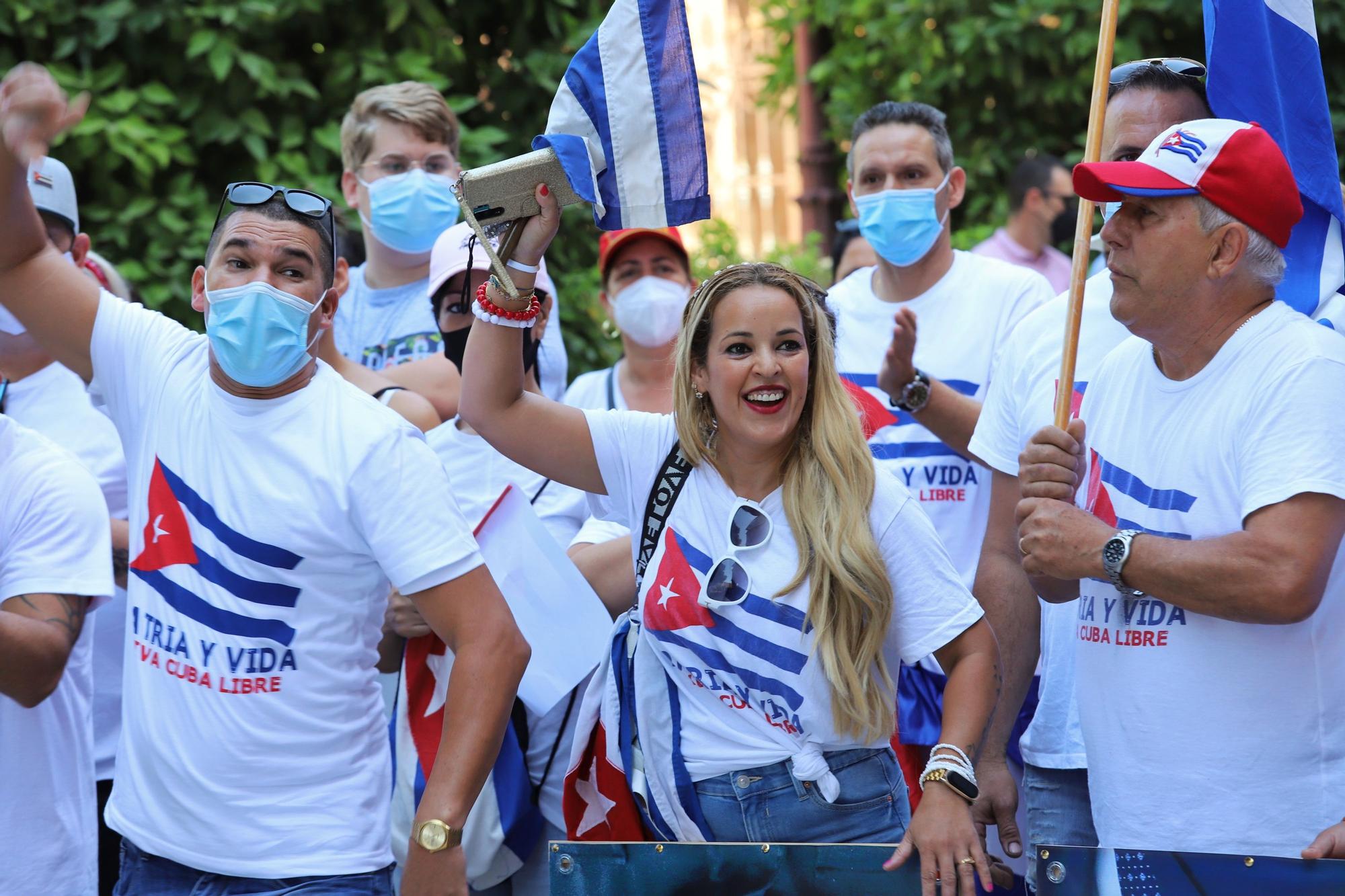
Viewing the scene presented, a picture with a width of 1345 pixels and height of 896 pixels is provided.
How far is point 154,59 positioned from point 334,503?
14.1 ft

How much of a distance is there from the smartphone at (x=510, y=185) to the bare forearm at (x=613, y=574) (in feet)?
3.64

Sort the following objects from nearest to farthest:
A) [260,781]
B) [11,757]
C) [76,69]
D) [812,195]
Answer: [260,781] → [11,757] → [76,69] → [812,195]

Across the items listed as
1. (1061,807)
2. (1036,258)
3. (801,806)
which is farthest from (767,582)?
(1036,258)

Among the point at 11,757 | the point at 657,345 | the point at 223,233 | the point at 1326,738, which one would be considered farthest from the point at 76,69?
the point at 1326,738

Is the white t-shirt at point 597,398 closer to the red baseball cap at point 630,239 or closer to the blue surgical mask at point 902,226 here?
the red baseball cap at point 630,239

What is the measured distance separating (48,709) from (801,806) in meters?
1.67

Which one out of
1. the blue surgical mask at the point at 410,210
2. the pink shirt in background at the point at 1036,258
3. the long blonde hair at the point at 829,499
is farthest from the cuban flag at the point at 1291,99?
the pink shirt in background at the point at 1036,258

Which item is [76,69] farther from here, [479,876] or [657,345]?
[479,876]

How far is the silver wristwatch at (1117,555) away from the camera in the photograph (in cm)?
292

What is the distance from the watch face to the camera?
3.00 metres

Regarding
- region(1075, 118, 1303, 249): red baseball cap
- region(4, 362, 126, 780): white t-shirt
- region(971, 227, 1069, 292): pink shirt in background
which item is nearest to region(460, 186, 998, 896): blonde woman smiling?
region(1075, 118, 1303, 249): red baseball cap

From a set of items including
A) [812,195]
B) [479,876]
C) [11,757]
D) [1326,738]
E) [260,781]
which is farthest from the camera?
[812,195]

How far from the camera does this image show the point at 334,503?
314 cm

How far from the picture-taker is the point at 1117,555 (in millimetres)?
2924
